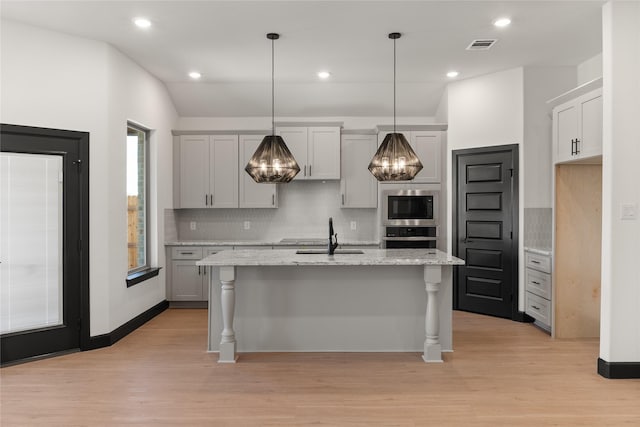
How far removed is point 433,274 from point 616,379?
1.56m

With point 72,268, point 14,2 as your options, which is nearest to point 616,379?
point 72,268

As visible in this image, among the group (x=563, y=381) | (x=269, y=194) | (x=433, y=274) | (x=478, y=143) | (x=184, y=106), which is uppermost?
(x=184, y=106)

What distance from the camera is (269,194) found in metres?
6.66

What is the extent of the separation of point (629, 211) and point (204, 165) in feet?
16.5

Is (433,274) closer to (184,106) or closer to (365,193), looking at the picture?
(365,193)

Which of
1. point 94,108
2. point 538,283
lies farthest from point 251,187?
point 538,283

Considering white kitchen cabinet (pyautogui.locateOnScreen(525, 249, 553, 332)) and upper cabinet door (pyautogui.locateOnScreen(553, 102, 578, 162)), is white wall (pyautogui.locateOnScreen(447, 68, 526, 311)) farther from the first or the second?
upper cabinet door (pyautogui.locateOnScreen(553, 102, 578, 162))

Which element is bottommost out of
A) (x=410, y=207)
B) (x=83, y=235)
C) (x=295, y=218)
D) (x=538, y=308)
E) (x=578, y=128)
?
(x=538, y=308)

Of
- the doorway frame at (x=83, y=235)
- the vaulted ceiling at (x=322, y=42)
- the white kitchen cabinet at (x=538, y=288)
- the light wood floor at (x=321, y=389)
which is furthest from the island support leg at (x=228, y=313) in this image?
the white kitchen cabinet at (x=538, y=288)

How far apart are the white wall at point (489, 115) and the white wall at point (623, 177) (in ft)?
6.19

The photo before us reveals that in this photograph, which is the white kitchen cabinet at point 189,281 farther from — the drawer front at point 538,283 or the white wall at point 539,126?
the white wall at point 539,126

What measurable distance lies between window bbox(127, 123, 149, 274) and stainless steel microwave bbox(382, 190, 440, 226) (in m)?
3.06

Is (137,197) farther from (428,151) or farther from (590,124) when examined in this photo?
(590,124)

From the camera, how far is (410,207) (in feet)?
20.6
